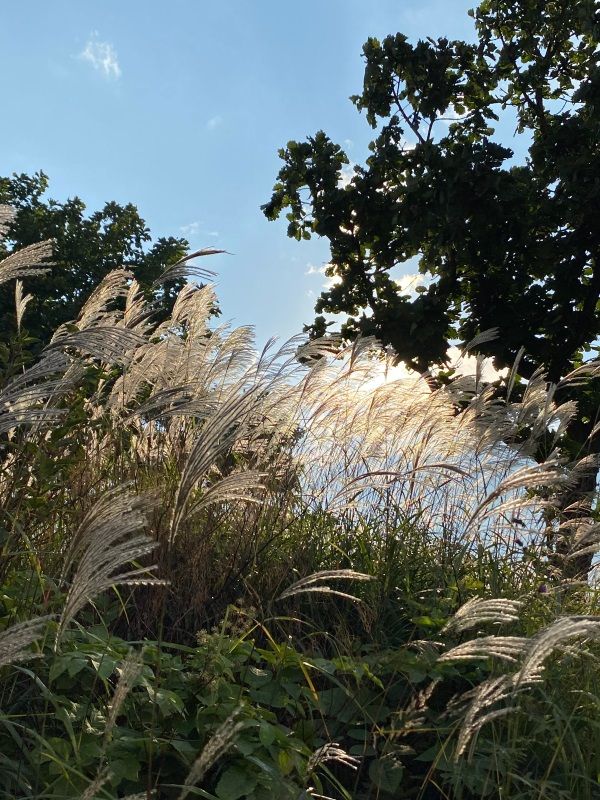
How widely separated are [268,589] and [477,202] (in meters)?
8.58

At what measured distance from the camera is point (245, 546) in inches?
163

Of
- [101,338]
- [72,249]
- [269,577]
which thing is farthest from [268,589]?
[72,249]

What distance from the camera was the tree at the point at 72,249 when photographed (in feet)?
69.4

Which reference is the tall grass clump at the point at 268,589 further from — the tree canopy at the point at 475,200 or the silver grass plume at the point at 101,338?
the tree canopy at the point at 475,200

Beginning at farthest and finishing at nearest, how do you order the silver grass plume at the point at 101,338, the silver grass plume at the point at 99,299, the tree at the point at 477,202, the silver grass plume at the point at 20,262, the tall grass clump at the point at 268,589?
1. the tree at the point at 477,202
2. the silver grass plume at the point at 99,299
3. the silver grass plume at the point at 20,262
4. the silver grass plume at the point at 101,338
5. the tall grass clump at the point at 268,589

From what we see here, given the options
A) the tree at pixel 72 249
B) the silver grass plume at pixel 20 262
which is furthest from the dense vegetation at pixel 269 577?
the tree at pixel 72 249

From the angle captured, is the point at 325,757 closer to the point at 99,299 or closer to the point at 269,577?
the point at 269,577

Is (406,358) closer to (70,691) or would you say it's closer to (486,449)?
(486,449)

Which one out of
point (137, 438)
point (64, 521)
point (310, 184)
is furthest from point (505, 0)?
point (64, 521)

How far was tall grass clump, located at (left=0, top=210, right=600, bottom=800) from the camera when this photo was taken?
8.14 ft

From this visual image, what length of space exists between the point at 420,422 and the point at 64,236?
19611 millimetres

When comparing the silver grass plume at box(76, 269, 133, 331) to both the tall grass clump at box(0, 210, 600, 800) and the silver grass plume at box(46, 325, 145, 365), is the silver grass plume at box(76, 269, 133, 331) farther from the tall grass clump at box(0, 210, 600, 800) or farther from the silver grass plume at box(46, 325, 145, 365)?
the silver grass plume at box(46, 325, 145, 365)

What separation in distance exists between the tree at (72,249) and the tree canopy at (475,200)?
9168mm

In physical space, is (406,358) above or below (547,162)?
below
